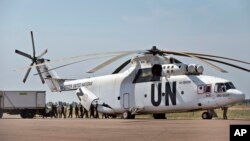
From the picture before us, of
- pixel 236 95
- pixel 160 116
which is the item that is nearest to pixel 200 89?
pixel 236 95

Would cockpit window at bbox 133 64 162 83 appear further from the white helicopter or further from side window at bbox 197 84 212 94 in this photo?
side window at bbox 197 84 212 94

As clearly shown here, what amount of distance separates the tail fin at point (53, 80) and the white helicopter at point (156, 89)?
372 centimetres

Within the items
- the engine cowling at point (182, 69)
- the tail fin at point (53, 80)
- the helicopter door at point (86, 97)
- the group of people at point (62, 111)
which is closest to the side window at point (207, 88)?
the engine cowling at point (182, 69)

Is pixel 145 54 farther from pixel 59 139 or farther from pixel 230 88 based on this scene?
pixel 59 139

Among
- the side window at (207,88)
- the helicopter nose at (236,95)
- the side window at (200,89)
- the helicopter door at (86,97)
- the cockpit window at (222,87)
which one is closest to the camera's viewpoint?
the helicopter nose at (236,95)

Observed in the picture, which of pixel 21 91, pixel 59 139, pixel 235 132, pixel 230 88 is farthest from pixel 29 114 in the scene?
pixel 235 132

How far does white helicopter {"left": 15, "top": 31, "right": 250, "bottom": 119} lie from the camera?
2967cm

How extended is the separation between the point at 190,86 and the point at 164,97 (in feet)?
6.88

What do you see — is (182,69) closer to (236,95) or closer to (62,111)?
(236,95)

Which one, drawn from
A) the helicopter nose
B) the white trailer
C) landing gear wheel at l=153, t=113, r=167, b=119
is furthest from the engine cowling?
the white trailer

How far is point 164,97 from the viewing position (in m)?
31.5

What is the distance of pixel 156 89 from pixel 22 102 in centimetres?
1520

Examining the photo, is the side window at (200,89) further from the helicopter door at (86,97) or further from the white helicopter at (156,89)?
the helicopter door at (86,97)

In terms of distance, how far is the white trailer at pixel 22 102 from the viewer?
41.9m
